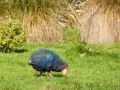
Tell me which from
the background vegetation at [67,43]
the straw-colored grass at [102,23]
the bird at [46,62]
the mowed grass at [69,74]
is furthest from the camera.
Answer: the straw-colored grass at [102,23]

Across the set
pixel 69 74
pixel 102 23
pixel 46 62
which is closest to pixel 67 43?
pixel 102 23

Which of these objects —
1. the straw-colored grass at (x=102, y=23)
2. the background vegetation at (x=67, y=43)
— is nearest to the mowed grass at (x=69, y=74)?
the background vegetation at (x=67, y=43)

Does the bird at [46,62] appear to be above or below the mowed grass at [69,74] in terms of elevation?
above

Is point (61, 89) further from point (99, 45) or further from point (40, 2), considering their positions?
point (40, 2)

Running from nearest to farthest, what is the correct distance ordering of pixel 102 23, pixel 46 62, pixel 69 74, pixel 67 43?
1. pixel 46 62
2. pixel 69 74
3. pixel 102 23
4. pixel 67 43

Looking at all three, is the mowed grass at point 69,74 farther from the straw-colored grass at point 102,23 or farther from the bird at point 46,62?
the straw-colored grass at point 102,23

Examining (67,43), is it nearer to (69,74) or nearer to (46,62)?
(69,74)

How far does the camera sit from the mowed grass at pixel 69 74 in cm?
845

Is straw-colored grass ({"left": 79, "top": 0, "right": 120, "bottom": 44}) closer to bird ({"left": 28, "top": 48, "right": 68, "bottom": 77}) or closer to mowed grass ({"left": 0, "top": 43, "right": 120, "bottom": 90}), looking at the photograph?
mowed grass ({"left": 0, "top": 43, "right": 120, "bottom": 90})

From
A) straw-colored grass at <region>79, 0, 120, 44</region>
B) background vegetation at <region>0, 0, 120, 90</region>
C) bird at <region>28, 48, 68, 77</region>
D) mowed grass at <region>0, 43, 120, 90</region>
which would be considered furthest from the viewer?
straw-colored grass at <region>79, 0, 120, 44</region>

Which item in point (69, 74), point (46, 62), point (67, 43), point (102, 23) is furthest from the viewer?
point (67, 43)

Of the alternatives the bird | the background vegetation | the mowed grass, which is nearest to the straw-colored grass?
the background vegetation

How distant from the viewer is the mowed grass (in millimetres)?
8453

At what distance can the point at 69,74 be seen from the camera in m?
9.89
